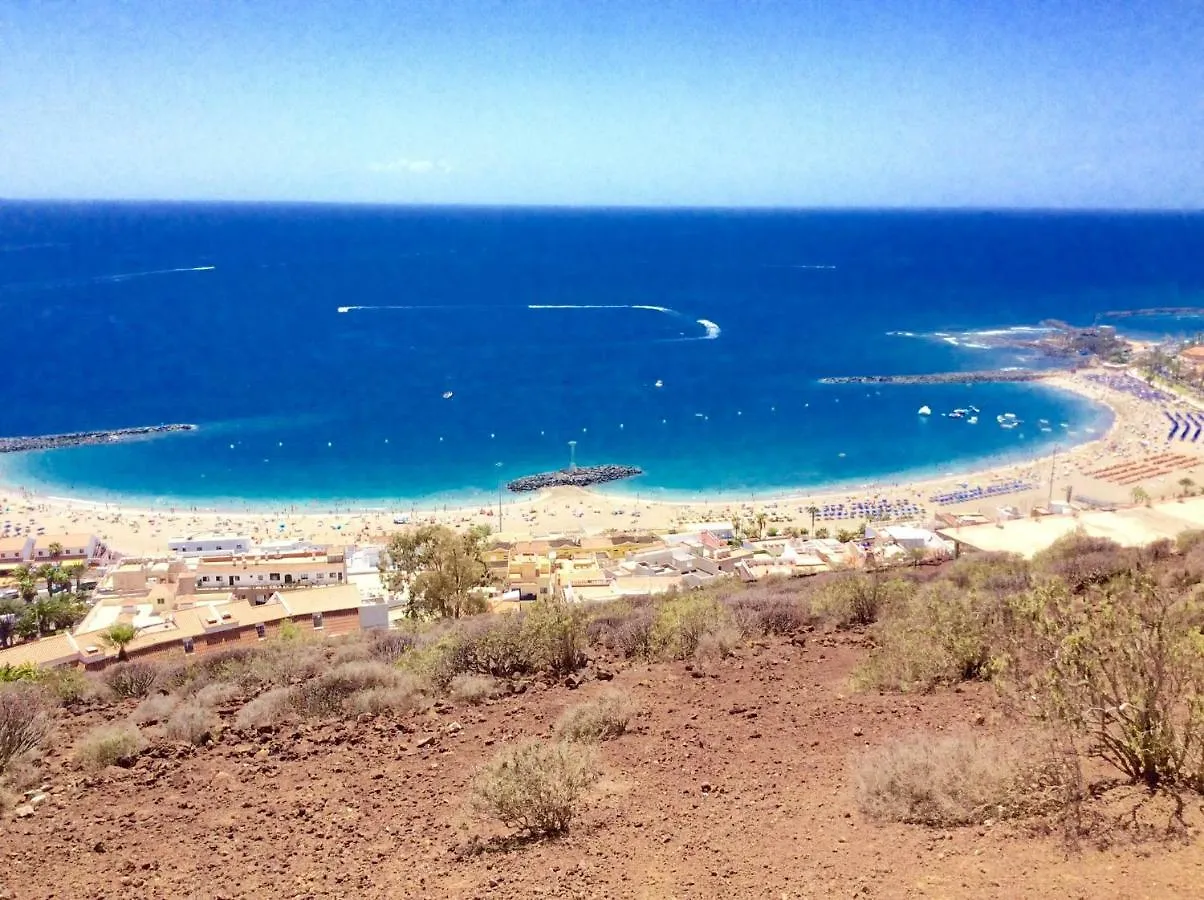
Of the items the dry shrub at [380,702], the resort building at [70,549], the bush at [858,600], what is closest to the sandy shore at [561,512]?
the resort building at [70,549]

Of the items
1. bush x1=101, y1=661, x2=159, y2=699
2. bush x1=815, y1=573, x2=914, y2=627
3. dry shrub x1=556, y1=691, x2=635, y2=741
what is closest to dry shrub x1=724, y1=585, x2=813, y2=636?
bush x1=815, y1=573, x2=914, y2=627

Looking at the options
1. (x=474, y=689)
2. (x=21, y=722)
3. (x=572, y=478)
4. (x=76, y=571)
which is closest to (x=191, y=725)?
(x=21, y=722)

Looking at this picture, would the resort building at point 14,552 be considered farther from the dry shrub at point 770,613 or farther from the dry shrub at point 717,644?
the dry shrub at point 717,644

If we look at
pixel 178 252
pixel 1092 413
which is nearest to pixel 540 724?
pixel 1092 413

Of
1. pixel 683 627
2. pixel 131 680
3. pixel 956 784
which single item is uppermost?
pixel 956 784

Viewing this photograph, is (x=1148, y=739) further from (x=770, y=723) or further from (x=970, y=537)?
(x=970, y=537)

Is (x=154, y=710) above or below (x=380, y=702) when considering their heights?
below

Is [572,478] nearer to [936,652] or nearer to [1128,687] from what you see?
[936,652]

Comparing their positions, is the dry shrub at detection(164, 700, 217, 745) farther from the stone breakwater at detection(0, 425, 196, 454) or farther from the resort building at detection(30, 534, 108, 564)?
the stone breakwater at detection(0, 425, 196, 454)
